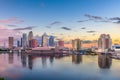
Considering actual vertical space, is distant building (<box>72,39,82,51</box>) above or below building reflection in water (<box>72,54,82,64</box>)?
above

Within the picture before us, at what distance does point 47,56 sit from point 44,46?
222 cm

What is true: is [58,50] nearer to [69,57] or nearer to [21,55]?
[69,57]

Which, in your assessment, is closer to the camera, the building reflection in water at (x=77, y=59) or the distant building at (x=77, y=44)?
the distant building at (x=77, y=44)

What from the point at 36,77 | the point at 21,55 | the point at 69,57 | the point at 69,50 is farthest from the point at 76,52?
the point at 36,77

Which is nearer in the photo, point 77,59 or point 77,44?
point 77,44

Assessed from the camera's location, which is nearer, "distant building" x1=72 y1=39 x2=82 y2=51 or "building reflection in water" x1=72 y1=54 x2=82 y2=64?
"distant building" x1=72 y1=39 x2=82 y2=51

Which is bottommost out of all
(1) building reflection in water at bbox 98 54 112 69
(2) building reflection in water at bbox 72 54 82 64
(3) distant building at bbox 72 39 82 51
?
(1) building reflection in water at bbox 98 54 112 69

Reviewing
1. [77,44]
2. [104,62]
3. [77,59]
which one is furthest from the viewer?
[77,59]

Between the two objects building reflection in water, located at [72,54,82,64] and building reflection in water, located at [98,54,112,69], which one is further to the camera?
building reflection in water, located at [72,54,82,64]

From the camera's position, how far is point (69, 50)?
1212 centimetres

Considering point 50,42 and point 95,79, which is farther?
point 50,42

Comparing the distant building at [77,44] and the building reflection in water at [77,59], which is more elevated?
the distant building at [77,44]

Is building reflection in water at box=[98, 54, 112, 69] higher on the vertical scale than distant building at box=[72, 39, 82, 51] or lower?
lower

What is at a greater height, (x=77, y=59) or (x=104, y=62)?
(x=77, y=59)
